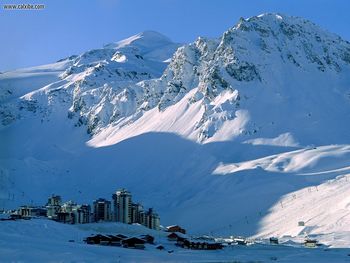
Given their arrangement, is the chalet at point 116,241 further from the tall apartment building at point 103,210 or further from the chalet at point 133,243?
the tall apartment building at point 103,210

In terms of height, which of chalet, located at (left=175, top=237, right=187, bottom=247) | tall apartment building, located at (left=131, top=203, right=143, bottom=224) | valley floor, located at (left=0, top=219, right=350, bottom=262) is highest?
tall apartment building, located at (left=131, top=203, right=143, bottom=224)

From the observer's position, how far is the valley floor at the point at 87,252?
66312 mm

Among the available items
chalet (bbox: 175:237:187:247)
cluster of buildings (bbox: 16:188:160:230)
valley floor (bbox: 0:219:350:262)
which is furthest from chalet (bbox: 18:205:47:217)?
chalet (bbox: 175:237:187:247)

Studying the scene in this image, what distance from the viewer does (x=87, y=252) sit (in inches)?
2808

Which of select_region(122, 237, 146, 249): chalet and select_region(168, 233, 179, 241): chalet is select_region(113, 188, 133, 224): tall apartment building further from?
select_region(122, 237, 146, 249): chalet

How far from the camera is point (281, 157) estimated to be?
19262cm

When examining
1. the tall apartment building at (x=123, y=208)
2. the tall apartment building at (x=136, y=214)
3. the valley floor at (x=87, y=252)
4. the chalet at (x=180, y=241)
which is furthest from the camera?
the tall apartment building at (x=136, y=214)

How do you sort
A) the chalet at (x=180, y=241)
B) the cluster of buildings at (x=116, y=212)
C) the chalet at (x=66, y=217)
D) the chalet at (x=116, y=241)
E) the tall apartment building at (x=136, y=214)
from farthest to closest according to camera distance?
the tall apartment building at (x=136, y=214), the cluster of buildings at (x=116, y=212), the chalet at (x=66, y=217), the chalet at (x=180, y=241), the chalet at (x=116, y=241)

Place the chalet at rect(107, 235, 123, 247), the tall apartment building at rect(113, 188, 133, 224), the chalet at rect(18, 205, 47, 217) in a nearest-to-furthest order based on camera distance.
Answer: the chalet at rect(107, 235, 123, 247) < the chalet at rect(18, 205, 47, 217) < the tall apartment building at rect(113, 188, 133, 224)

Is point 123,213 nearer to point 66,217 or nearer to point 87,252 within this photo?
point 66,217

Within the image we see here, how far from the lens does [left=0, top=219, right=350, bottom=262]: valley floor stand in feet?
218

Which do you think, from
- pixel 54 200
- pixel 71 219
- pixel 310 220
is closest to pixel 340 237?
pixel 310 220

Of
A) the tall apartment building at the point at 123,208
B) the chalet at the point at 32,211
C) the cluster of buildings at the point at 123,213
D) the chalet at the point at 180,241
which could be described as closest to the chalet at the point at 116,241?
the chalet at the point at 180,241

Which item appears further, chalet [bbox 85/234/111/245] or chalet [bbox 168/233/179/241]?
chalet [bbox 168/233/179/241]
